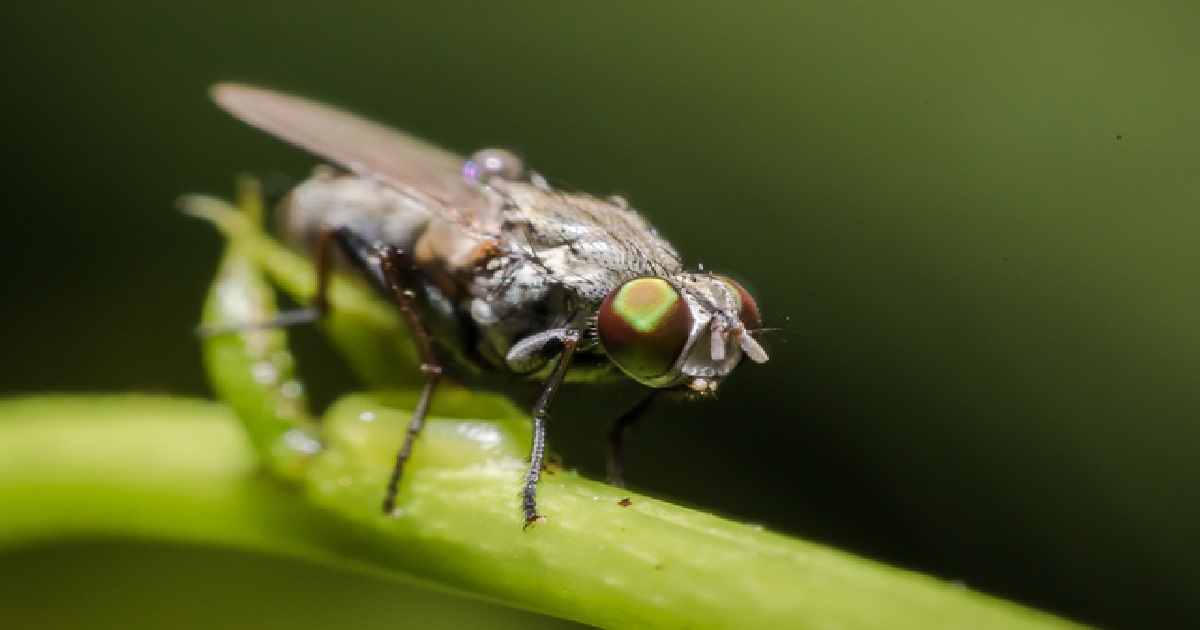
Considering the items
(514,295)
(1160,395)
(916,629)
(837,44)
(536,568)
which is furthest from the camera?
(837,44)

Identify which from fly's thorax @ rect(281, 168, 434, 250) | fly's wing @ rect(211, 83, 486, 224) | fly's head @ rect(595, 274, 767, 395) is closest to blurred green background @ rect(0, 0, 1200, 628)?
fly's thorax @ rect(281, 168, 434, 250)

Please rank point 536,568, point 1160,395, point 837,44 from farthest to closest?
point 837,44 < point 1160,395 < point 536,568

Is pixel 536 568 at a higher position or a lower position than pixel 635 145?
lower

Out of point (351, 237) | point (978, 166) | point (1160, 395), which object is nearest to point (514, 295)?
point (351, 237)

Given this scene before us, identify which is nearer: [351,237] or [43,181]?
[351,237]

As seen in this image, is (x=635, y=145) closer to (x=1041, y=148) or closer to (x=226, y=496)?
(x=1041, y=148)

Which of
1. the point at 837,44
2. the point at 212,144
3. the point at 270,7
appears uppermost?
the point at 837,44
